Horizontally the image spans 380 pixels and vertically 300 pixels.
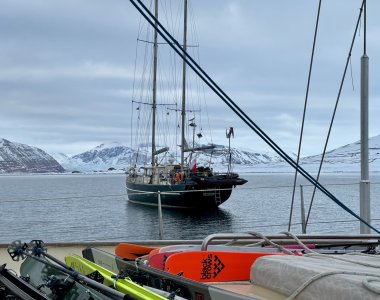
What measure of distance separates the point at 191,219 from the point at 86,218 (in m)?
7.83

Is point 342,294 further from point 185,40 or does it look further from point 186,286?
point 185,40

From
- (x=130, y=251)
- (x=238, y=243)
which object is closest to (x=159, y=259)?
(x=130, y=251)

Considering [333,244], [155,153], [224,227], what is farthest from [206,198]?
[333,244]

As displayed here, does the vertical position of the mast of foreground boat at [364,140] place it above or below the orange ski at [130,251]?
above

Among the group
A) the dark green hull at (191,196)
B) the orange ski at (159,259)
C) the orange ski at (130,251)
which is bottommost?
the dark green hull at (191,196)

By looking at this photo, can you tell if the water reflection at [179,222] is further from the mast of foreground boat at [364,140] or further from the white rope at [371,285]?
the white rope at [371,285]

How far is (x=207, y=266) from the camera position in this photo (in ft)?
12.3

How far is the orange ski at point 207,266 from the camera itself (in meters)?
3.71

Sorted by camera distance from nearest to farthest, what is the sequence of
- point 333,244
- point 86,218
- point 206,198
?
point 333,244 < point 86,218 < point 206,198

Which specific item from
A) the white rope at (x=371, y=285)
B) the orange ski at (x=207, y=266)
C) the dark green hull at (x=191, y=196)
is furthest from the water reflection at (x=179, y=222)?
the white rope at (x=371, y=285)

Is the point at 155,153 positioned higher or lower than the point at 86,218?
higher

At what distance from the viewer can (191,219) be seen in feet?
122

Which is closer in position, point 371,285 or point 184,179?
point 371,285

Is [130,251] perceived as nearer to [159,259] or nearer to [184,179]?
[159,259]
